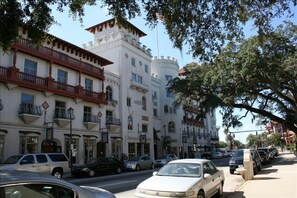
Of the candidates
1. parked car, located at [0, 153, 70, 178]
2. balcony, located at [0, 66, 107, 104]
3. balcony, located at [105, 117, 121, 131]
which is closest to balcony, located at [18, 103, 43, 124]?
balcony, located at [0, 66, 107, 104]

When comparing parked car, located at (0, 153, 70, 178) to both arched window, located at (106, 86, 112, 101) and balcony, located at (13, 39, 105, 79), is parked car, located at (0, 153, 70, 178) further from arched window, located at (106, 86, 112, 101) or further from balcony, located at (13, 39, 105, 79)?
arched window, located at (106, 86, 112, 101)

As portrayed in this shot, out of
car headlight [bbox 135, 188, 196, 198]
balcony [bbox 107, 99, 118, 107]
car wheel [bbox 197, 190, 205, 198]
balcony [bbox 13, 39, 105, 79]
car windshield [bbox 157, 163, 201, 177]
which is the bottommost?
car wheel [bbox 197, 190, 205, 198]

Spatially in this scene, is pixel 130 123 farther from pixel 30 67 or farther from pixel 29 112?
pixel 29 112

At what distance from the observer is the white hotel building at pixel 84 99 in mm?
27719

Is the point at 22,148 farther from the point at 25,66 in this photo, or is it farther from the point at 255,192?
the point at 255,192

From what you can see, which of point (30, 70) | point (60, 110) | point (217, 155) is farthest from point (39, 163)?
point (217, 155)

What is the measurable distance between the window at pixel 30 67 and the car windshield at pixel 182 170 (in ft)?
73.6

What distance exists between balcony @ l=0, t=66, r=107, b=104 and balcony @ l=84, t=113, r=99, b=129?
5.63ft

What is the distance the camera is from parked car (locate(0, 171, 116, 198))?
3.60m

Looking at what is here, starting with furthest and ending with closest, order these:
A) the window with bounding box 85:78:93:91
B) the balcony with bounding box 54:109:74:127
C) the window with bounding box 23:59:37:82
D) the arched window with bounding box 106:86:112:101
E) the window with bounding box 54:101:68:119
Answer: the arched window with bounding box 106:86:112:101, the window with bounding box 85:78:93:91, the window with bounding box 54:101:68:119, the balcony with bounding box 54:109:74:127, the window with bounding box 23:59:37:82

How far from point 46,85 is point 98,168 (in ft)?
31.7

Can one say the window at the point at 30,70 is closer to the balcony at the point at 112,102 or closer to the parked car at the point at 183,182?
the balcony at the point at 112,102

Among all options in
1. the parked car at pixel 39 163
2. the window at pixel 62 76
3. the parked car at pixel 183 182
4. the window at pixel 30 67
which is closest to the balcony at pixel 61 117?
the window at pixel 62 76

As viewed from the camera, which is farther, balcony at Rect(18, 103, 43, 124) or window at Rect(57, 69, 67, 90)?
window at Rect(57, 69, 67, 90)
